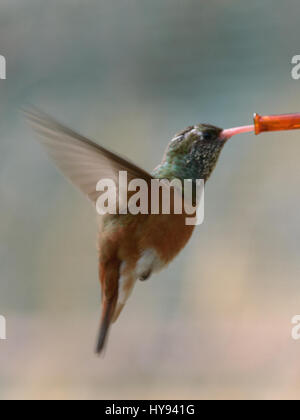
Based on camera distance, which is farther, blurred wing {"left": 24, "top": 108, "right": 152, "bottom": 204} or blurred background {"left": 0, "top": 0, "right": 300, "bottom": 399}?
blurred background {"left": 0, "top": 0, "right": 300, "bottom": 399}

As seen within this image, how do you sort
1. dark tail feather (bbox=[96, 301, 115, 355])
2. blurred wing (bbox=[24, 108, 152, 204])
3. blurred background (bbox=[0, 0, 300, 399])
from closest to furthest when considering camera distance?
blurred wing (bbox=[24, 108, 152, 204]) → dark tail feather (bbox=[96, 301, 115, 355]) → blurred background (bbox=[0, 0, 300, 399])

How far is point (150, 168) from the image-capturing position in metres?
2.06

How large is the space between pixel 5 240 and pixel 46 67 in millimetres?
759

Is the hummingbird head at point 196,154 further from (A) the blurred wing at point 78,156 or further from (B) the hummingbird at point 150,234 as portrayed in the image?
(A) the blurred wing at point 78,156

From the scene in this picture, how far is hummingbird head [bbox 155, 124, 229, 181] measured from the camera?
103 cm

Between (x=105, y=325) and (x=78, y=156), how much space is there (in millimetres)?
340

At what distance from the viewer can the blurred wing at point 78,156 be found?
2.62 feet

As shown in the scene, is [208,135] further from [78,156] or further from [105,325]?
[105,325]

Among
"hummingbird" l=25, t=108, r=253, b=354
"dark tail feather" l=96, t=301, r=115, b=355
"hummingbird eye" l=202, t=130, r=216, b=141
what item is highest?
"hummingbird eye" l=202, t=130, r=216, b=141

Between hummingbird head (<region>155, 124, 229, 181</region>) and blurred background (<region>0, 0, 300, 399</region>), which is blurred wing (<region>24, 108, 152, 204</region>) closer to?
hummingbird head (<region>155, 124, 229, 181</region>)

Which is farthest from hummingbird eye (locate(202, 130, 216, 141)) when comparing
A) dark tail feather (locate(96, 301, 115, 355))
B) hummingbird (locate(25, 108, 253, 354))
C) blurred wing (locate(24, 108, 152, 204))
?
dark tail feather (locate(96, 301, 115, 355))

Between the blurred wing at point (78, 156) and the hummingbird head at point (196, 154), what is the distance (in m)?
0.15

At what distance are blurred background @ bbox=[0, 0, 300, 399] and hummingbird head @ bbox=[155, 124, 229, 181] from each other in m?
0.96

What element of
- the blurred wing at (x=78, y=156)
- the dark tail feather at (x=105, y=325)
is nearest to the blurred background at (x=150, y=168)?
the dark tail feather at (x=105, y=325)
